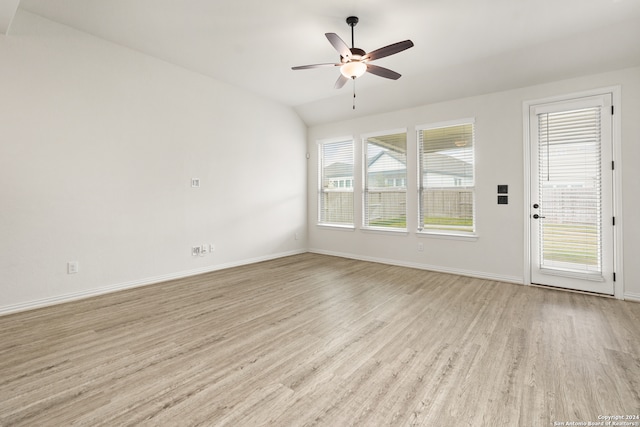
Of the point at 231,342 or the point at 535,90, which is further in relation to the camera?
the point at 535,90

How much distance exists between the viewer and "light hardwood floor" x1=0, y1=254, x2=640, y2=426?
1.71m

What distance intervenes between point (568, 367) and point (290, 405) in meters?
1.98

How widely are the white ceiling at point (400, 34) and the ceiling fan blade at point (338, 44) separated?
1.54ft

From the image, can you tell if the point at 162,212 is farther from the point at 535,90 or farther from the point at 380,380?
the point at 535,90

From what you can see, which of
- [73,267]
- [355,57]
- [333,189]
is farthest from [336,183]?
[73,267]

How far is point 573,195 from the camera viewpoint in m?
3.97

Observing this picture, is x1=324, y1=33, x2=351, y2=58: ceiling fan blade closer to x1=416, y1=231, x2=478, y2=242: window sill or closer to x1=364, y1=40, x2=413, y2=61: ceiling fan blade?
x1=364, y1=40, x2=413, y2=61: ceiling fan blade

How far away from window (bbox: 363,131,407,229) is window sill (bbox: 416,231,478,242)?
0.42 m

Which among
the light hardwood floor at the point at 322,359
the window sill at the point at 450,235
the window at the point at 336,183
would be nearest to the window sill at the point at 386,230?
the window sill at the point at 450,235

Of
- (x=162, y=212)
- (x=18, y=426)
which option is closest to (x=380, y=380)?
(x=18, y=426)

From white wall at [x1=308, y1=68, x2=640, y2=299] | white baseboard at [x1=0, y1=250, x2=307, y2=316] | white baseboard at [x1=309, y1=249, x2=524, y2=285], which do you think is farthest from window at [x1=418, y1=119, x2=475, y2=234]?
white baseboard at [x1=0, y1=250, x2=307, y2=316]

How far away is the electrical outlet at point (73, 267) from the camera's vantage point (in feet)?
11.7

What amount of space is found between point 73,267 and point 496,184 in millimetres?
5767

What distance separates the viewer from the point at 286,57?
420 centimetres
